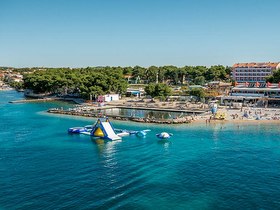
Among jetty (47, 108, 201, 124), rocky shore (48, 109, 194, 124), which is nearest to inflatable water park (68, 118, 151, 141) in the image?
rocky shore (48, 109, 194, 124)

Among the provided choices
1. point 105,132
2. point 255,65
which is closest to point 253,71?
point 255,65

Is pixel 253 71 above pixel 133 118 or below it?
above

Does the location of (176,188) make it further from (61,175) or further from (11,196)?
(11,196)

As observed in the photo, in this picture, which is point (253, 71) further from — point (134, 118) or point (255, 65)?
point (134, 118)

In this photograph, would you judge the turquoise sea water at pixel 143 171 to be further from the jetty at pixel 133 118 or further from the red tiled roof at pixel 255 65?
the red tiled roof at pixel 255 65

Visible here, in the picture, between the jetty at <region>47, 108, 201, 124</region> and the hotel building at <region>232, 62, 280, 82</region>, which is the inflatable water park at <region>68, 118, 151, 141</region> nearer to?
the jetty at <region>47, 108, 201, 124</region>
